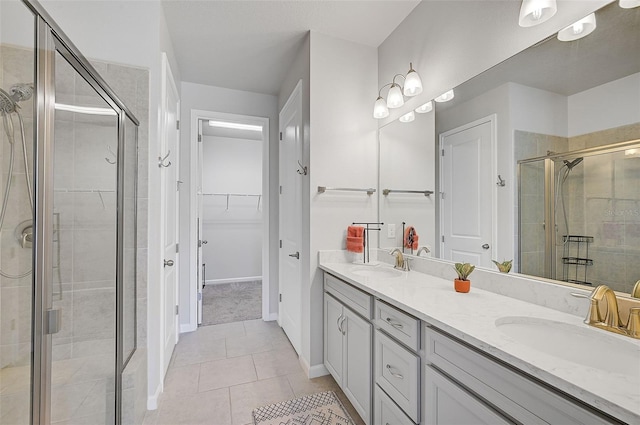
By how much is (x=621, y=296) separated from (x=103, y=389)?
237 centimetres

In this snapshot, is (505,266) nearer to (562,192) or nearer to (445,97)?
(562,192)

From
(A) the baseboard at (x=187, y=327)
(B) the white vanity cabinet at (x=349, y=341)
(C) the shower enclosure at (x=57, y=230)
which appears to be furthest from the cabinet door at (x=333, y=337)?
(A) the baseboard at (x=187, y=327)

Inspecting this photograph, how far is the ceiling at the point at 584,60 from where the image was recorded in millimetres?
955

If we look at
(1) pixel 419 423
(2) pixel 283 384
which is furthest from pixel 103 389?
(1) pixel 419 423

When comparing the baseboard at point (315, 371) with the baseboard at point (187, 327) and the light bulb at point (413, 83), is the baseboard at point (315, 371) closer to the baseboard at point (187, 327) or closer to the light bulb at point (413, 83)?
the baseboard at point (187, 327)

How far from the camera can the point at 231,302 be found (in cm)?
387

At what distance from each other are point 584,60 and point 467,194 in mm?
750

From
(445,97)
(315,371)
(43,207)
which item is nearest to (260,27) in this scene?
(445,97)

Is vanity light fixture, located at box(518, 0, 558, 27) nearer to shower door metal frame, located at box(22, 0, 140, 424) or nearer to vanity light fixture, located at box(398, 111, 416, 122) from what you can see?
vanity light fixture, located at box(398, 111, 416, 122)

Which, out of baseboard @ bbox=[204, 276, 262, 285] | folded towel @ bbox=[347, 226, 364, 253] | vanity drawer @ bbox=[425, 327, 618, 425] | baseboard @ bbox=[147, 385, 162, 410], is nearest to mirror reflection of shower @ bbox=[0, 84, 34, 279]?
baseboard @ bbox=[147, 385, 162, 410]

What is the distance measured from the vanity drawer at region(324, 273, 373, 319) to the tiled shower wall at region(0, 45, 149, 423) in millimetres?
1251

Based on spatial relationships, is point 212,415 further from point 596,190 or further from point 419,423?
point 596,190

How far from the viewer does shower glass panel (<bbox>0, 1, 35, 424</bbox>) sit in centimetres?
97

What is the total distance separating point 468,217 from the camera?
1604mm
